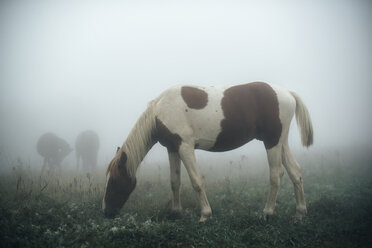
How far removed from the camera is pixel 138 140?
4719 millimetres

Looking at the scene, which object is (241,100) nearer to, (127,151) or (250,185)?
(127,151)

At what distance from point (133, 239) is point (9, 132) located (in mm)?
34296

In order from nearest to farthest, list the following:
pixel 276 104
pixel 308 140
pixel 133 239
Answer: pixel 133 239, pixel 276 104, pixel 308 140

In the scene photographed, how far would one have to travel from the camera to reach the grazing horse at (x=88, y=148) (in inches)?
671

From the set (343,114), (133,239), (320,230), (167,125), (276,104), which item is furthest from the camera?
(343,114)

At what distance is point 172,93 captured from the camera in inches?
184

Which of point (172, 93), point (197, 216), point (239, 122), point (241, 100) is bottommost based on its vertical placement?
point (197, 216)

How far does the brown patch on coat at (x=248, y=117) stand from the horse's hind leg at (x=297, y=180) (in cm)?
56

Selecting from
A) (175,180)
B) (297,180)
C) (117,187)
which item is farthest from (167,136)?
(297,180)

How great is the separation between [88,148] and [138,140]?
1475 cm

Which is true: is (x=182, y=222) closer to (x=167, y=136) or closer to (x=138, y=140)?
(x=167, y=136)

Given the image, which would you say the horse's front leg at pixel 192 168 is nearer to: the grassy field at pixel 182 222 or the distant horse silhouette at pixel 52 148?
the grassy field at pixel 182 222

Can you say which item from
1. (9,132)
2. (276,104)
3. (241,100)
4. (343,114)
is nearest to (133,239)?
(241,100)

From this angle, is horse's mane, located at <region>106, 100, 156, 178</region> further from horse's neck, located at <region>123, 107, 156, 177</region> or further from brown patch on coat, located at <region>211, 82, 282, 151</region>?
brown patch on coat, located at <region>211, 82, 282, 151</region>
